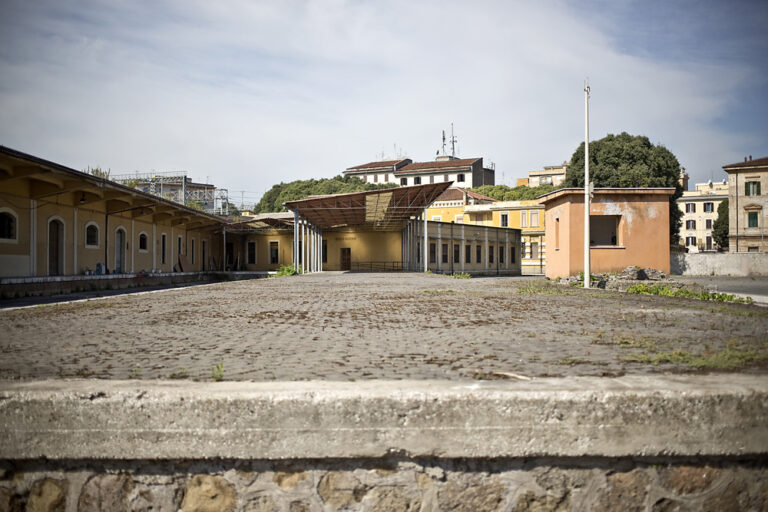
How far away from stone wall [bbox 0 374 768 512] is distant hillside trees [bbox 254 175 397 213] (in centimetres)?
5201

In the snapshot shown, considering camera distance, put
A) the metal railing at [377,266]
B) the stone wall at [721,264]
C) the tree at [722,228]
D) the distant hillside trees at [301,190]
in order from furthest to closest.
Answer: the distant hillside trees at [301,190] < the tree at [722,228] < the metal railing at [377,266] < the stone wall at [721,264]

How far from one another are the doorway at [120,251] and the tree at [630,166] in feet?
106

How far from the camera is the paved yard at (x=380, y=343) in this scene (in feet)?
10.2

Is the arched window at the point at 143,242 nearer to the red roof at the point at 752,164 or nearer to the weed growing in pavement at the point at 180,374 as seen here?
the weed growing in pavement at the point at 180,374

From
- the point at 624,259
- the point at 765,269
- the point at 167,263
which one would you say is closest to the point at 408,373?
the point at 624,259

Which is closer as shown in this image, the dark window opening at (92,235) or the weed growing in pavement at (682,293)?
the weed growing in pavement at (682,293)

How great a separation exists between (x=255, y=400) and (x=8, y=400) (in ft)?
3.58

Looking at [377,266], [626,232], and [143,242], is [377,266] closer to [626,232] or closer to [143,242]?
[143,242]

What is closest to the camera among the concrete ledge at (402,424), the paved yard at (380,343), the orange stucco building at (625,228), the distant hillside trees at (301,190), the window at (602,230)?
the concrete ledge at (402,424)

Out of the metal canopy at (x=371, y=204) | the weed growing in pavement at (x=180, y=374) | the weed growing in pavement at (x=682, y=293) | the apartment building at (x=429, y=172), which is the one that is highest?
the apartment building at (x=429, y=172)

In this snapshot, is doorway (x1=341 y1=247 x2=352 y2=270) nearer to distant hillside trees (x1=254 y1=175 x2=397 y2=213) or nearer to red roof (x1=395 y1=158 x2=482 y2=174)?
distant hillside trees (x1=254 y1=175 x2=397 y2=213)

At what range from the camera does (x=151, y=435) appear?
2195mm

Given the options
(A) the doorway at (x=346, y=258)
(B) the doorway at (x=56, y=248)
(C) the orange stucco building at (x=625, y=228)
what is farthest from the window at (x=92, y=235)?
(A) the doorway at (x=346, y=258)

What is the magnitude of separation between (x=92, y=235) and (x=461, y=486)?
23.3 m
